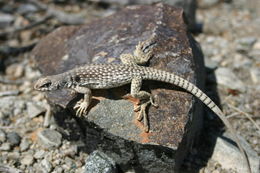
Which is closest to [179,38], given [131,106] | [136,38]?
[136,38]

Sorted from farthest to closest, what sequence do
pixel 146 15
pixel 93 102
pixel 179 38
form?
pixel 146 15 → pixel 179 38 → pixel 93 102

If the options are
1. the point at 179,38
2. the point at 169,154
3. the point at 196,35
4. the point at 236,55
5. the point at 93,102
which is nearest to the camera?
the point at 169,154

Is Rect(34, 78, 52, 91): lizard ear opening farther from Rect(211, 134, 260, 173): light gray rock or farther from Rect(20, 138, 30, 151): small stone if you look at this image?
Rect(211, 134, 260, 173): light gray rock

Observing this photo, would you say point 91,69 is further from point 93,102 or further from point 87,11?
point 87,11

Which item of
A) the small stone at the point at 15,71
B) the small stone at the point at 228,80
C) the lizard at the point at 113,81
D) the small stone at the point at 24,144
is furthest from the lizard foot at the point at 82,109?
the small stone at the point at 228,80

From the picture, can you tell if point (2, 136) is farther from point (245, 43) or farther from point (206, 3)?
point (206, 3)

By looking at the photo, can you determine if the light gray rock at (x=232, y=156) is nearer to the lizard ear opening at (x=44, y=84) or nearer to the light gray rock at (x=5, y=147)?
the lizard ear opening at (x=44, y=84)

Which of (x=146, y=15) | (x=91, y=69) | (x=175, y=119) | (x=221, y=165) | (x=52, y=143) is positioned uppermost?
(x=146, y=15)
